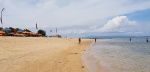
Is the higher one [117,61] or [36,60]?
[36,60]

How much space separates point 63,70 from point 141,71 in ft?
18.1

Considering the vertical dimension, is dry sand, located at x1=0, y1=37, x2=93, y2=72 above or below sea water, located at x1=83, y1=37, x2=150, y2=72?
above

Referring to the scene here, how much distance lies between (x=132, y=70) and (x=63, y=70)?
5.12 m

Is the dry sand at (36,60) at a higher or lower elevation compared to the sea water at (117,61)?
higher

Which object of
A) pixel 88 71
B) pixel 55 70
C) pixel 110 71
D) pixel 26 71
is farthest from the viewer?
pixel 110 71

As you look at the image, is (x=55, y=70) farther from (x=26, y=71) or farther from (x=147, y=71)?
(x=147, y=71)

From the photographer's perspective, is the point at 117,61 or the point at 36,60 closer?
the point at 36,60

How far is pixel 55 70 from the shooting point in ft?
45.5

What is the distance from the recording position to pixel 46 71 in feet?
43.8

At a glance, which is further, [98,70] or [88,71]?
[98,70]

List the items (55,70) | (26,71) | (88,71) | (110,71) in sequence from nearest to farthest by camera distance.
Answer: (26,71) < (55,70) < (88,71) < (110,71)

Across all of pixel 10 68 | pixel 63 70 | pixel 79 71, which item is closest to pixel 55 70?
pixel 63 70

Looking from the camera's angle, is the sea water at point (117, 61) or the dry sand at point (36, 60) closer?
the dry sand at point (36, 60)

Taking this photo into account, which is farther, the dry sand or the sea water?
the sea water
